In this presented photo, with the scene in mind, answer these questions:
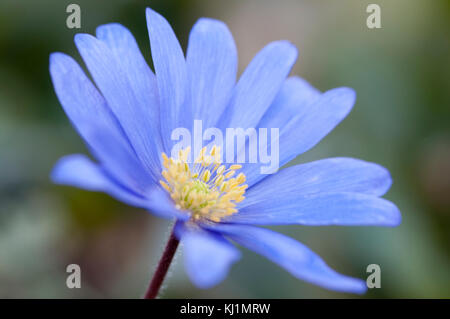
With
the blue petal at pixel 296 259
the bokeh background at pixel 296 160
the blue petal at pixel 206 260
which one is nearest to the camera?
the blue petal at pixel 206 260

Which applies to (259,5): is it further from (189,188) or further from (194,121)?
(189,188)

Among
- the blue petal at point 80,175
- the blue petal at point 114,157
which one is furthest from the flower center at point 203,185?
the blue petal at point 80,175

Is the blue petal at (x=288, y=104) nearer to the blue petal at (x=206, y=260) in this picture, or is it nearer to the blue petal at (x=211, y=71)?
the blue petal at (x=211, y=71)

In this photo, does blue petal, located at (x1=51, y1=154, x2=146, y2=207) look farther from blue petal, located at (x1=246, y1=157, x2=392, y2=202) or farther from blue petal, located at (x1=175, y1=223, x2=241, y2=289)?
blue petal, located at (x1=246, y1=157, x2=392, y2=202)

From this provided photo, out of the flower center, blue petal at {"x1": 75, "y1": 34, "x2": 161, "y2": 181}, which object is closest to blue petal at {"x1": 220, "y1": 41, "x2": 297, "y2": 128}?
the flower center

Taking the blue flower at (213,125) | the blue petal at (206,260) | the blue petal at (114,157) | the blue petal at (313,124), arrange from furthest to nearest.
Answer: the blue petal at (313,124)
the blue flower at (213,125)
the blue petal at (114,157)
the blue petal at (206,260)

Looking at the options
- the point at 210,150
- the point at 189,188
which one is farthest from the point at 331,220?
the point at 210,150

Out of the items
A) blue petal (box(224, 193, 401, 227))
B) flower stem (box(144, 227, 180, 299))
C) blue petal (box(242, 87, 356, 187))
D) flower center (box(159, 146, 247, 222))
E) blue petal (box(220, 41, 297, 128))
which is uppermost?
blue petal (box(220, 41, 297, 128))
